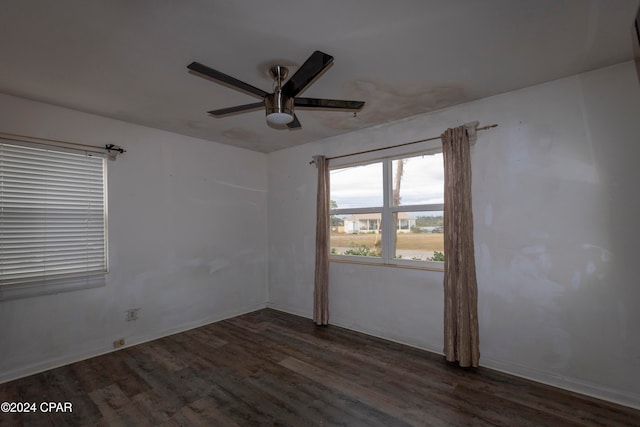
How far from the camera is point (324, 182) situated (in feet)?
13.6

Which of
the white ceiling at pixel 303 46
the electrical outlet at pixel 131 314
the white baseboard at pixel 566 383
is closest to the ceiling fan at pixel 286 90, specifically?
the white ceiling at pixel 303 46

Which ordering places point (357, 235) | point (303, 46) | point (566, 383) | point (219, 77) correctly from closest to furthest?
point (219, 77) < point (303, 46) < point (566, 383) < point (357, 235)

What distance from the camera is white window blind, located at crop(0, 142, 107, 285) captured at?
2.77 metres

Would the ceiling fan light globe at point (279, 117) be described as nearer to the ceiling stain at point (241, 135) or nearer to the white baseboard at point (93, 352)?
the ceiling stain at point (241, 135)

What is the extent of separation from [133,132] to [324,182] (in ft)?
8.01

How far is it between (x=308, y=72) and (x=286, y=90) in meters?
0.27

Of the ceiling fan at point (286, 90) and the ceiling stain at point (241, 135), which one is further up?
the ceiling stain at point (241, 135)

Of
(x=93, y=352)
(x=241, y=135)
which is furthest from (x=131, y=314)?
(x=241, y=135)

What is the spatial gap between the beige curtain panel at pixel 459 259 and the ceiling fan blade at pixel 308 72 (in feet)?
5.85

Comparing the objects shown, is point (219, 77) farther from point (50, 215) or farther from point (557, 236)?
point (557, 236)

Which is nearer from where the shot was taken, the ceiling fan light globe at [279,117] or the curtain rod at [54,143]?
the ceiling fan light globe at [279,117]

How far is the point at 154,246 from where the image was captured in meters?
3.71

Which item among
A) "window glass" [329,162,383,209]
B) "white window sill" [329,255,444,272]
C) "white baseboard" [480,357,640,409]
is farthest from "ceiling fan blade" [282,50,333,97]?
"white baseboard" [480,357,640,409]

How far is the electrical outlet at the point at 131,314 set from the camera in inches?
135
